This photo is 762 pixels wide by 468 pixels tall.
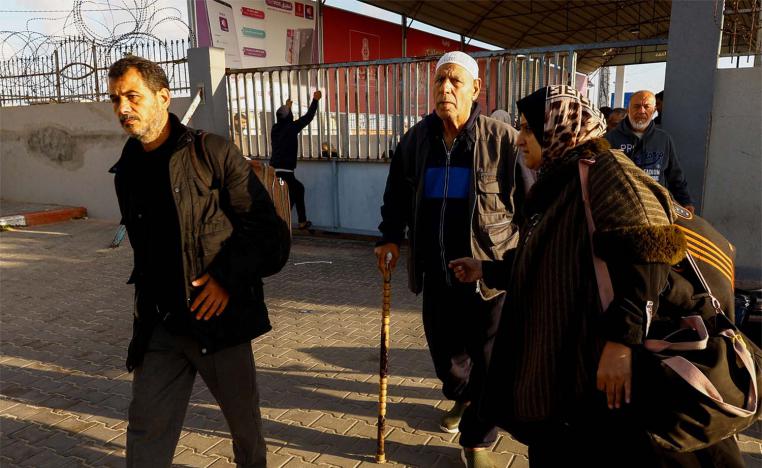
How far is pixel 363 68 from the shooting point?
855 centimetres

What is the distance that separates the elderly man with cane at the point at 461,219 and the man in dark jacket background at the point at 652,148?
2.77m

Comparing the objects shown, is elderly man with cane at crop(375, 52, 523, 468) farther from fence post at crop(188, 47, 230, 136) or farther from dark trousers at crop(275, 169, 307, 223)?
fence post at crop(188, 47, 230, 136)

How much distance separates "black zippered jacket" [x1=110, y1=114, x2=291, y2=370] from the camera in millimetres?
2301

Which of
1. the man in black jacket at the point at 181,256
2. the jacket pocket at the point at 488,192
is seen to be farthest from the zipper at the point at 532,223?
the man in black jacket at the point at 181,256

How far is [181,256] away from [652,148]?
448 centimetres

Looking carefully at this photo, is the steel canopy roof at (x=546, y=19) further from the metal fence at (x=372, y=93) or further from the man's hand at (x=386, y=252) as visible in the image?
the man's hand at (x=386, y=252)

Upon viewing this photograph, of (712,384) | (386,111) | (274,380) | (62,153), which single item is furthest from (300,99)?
Answer: (712,384)

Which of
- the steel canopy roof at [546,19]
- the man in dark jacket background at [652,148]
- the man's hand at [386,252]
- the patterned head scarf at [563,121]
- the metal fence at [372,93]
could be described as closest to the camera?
the patterned head scarf at [563,121]

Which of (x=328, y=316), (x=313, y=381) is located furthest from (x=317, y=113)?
(x=313, y=381)

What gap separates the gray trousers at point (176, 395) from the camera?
2328 millimetres

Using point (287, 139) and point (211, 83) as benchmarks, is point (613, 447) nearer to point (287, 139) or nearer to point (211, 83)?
point (287, 139)

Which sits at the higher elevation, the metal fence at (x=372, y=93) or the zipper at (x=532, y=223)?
the metal fence at (x=372, y=93)

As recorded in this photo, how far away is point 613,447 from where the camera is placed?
171cm

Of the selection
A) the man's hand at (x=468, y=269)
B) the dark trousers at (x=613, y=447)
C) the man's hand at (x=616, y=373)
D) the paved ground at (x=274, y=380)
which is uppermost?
the man's hand at (x=468, y=269)
